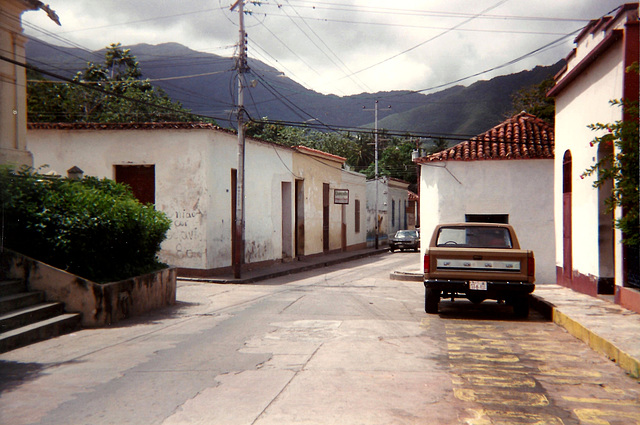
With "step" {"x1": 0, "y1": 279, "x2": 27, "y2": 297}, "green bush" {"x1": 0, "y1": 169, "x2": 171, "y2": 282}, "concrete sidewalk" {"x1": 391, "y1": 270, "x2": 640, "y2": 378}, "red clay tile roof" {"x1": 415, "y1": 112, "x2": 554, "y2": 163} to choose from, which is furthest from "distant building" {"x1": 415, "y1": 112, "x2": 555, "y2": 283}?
"step" {"x1": 0, "y1": 279, "x2": 27, "y2": 297}

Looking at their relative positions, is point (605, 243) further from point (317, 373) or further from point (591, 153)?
point (317, 373)

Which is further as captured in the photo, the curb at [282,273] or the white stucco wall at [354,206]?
the white stucco wall at [354,206]

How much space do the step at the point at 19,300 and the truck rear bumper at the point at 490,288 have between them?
22.2 ft

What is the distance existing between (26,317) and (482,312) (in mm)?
8402

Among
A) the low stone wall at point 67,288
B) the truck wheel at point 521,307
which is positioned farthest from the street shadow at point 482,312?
the low stone wall at point 67,288

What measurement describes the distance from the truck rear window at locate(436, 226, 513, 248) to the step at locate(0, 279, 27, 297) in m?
7.75

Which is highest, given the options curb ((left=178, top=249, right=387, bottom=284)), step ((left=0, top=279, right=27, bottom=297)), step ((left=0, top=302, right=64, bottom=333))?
step ((left=0, top=279, right=27, bottom=297))

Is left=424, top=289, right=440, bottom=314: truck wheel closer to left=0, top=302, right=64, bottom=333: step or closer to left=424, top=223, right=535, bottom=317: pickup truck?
left=424, top=223, right=535, bottom=317: pickup truck

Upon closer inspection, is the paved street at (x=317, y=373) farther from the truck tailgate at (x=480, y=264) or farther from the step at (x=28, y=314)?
the truck tailgate at (x=480, y=264)

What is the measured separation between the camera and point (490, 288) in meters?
10.7

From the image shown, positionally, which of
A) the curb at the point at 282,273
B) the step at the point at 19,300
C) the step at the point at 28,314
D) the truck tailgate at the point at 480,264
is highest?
the truck tailgate at the point at 480,264

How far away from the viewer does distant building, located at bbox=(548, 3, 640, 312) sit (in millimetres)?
10898

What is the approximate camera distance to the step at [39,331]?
801 centimetres

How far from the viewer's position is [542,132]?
69.8ft
